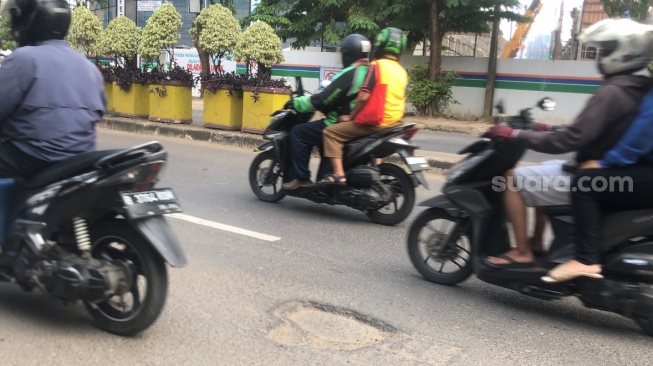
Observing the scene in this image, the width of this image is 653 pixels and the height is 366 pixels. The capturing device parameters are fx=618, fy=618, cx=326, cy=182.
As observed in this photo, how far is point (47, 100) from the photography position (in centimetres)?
323

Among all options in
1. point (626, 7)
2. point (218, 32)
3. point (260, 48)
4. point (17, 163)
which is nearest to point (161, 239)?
point (17, 163)

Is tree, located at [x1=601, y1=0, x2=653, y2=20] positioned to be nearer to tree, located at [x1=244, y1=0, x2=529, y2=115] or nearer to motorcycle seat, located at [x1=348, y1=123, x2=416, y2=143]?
tree, located at [x1=244, y1=0, x2=529, y2=115]

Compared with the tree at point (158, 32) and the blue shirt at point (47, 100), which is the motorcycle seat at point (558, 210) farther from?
the tree at point (158, 32)

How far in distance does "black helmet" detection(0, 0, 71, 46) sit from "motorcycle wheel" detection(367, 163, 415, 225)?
332cm

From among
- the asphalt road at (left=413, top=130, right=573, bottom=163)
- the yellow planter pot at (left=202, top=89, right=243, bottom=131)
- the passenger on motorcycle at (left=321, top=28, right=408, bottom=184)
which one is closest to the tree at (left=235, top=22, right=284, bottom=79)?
the yellow planter pot at (left=202, top=89, right=243, bottom=131)

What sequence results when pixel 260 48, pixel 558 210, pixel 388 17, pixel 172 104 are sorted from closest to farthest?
pixel 558 210, pixel 260 48, pixel 172 104, pixel 388 17

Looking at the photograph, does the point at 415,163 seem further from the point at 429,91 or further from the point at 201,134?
the point at 429,91

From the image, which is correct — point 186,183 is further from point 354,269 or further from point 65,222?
point 65,222

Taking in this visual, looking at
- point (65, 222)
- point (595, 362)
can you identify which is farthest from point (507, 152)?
point (65, 222)

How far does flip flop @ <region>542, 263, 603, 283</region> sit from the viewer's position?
3.47 metres

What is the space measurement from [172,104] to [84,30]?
3476mm

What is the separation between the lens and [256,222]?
596 centimetres

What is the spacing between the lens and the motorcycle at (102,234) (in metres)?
3.12

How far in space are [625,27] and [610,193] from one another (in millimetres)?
928
